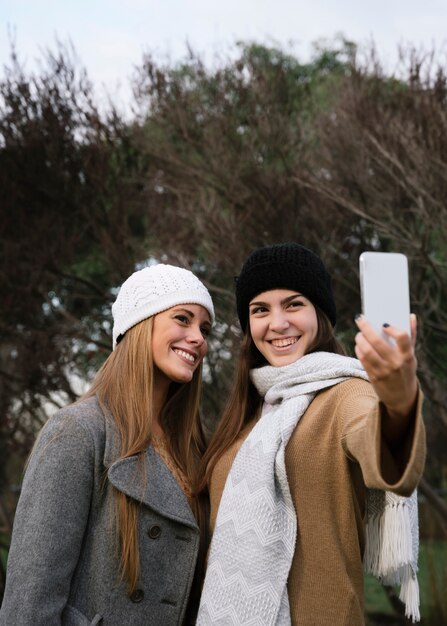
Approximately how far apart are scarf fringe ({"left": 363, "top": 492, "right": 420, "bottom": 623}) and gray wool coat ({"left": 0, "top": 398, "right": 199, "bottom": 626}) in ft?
1.74

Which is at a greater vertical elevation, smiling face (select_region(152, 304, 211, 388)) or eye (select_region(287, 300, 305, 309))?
eye (select_region(287, 300, 305, 309))

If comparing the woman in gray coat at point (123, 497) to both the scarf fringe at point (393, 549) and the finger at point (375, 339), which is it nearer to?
the scarf fringe at point (393, 549)

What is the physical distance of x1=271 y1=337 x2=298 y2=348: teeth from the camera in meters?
2.68

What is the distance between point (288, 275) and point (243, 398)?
1.41ft

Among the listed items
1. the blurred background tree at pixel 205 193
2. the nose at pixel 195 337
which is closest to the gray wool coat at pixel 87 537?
the nose at pixel 195 337

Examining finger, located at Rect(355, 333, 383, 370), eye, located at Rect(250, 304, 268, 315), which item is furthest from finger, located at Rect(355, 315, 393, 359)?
eye, located at Rect(250, 304, 268, 315)

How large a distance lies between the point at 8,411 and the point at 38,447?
4466 mm

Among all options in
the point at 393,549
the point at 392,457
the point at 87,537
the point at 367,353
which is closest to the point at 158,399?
the point at 87,537

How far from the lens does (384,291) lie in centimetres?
167

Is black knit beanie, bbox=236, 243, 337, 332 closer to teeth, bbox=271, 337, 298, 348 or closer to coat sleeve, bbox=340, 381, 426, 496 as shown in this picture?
teeth, bbox=271, 337, 298, 348

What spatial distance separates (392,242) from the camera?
21.4 ft

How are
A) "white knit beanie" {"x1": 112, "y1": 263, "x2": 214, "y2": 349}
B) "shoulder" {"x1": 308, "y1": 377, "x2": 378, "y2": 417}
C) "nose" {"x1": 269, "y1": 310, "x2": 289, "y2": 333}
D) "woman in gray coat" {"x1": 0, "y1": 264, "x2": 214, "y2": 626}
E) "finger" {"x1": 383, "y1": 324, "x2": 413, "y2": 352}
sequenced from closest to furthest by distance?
"finger" {"x1": 383, "y1": 324, "x2": 413, "y2": 352} < "shoulder" {"x1": 308, "y1": 377, "x2": 378, "y2": 417} < "woman in gray coat" {"x1": 0, "y1": 264, "x2": 214, "y2": 626} < "nose" {"x1": 269, "y1": 310, "x2": 289, "y2": 333} < "white knit beanie" {"x1": 112, "y1": 263, "x2": 214, "y2": 349}

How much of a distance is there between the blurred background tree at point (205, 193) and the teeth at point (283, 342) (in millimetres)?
2783

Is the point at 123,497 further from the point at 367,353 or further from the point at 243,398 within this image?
the point at 367,353
